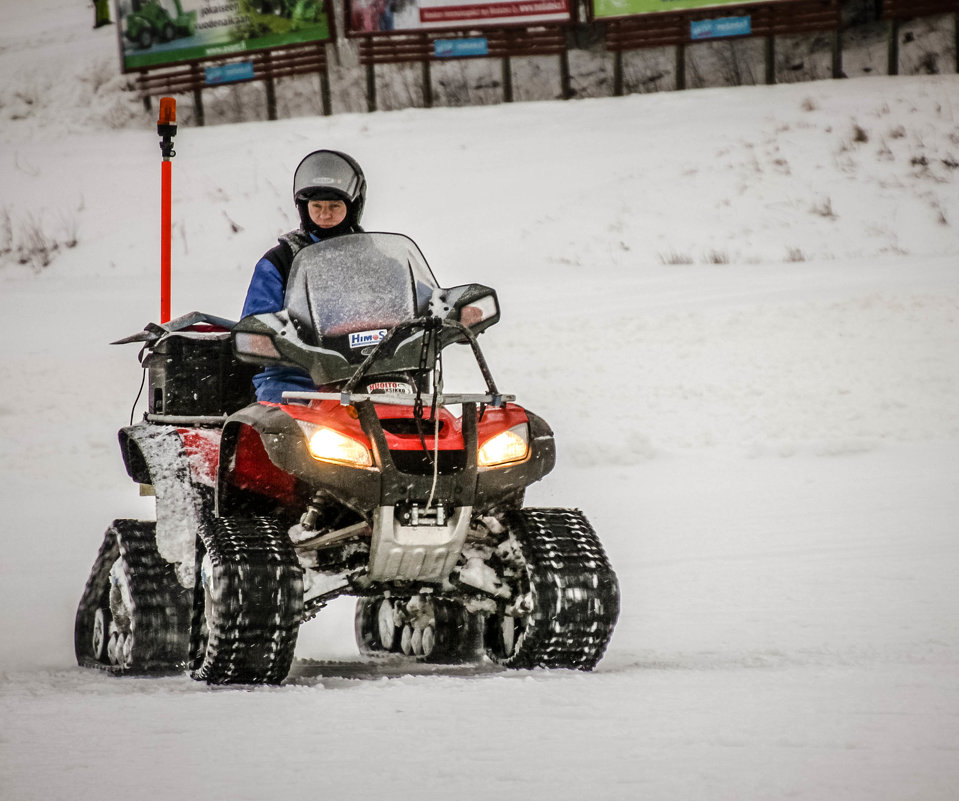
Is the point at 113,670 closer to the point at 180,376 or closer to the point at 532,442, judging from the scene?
the point at 180,376

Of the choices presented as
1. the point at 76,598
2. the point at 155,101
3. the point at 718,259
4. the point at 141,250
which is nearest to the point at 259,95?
the point at 155,101

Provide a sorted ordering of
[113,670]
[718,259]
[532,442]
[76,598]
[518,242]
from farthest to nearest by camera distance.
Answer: [518,242] → [718,259] → [76,598] → [113,670] → [532,442]

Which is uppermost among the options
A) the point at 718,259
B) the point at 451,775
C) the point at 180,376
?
the point at 180,376

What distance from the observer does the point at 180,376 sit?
616 cm

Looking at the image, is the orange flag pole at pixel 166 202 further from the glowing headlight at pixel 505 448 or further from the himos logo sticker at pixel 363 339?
the glowing headlight at pixel 505 448

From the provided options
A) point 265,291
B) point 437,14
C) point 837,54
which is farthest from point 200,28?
point 265,291

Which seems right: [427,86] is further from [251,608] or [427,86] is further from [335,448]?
[251,608]

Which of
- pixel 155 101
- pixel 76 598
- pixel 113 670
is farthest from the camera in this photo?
pixel 155 101

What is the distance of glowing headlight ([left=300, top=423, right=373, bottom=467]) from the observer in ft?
16.1

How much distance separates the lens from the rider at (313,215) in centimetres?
592

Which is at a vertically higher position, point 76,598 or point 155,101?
point 155,101

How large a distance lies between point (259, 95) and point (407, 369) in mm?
24225

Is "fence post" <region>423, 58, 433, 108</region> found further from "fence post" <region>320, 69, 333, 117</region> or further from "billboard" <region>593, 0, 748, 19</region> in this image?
"billboard" <region>593, 0, 748, 19</region>

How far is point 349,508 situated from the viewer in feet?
16.8
